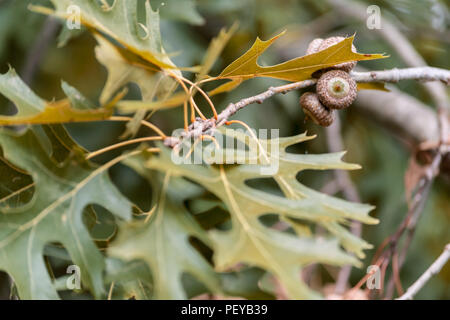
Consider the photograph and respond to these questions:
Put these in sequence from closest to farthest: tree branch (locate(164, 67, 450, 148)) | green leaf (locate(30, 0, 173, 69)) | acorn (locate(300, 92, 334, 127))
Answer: green leaf (locate(30, 0, 173, 69)) < tree branch (locate(164, 67, 450, 148)) < acorn (locate(300, 92, 334, 127))

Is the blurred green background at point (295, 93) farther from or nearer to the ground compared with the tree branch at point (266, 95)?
farther from the ground

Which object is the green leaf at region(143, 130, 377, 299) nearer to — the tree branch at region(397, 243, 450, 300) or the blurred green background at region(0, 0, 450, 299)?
the tree branch at region(397, 243, 450, 300)

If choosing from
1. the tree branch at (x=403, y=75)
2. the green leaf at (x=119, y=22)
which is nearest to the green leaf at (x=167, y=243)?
the green leaf at (x=119, y=22)

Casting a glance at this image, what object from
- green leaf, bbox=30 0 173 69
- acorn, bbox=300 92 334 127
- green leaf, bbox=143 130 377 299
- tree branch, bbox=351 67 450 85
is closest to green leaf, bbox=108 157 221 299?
green leaf, bbox=143 130 377 299

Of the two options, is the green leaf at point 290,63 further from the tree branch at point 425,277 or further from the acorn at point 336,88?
the tree branch at point 425,277

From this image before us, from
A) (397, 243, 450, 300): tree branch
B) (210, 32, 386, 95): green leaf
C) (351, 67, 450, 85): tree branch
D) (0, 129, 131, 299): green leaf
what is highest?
(351, 67, 450, 85): tree branch

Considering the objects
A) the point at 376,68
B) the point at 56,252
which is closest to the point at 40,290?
the point at 56,252

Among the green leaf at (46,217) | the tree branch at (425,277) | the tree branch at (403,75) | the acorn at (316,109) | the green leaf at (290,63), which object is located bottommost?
the tree branch at (425,277)
